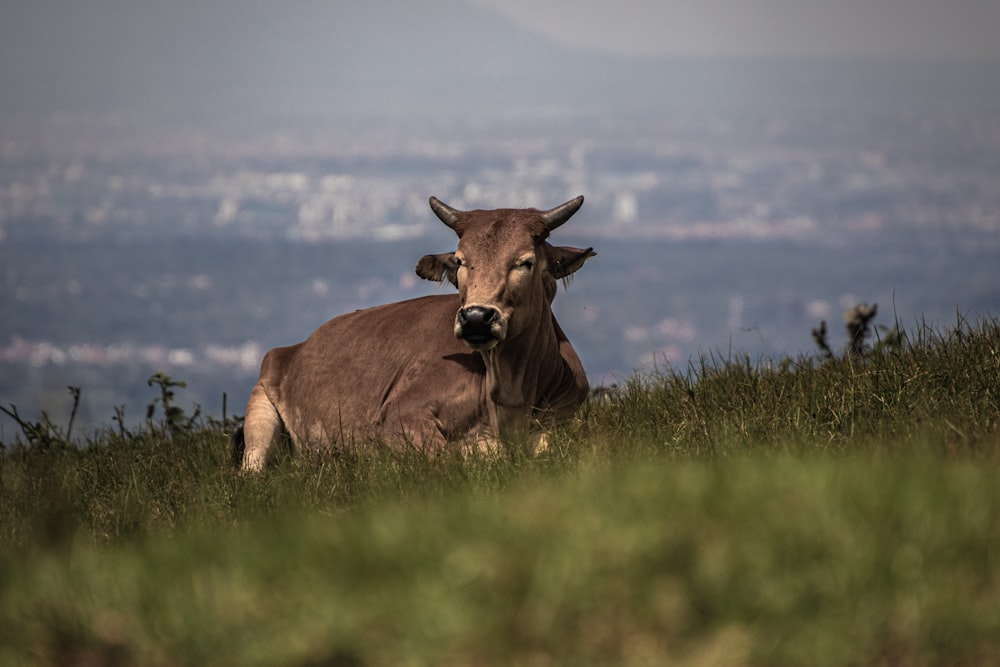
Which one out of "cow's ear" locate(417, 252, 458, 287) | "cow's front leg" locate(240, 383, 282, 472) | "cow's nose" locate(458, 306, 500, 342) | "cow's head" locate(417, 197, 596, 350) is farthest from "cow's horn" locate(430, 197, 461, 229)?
"cow's front leg" locate(240, 383, 282, 472)

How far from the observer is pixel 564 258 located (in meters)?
9.99

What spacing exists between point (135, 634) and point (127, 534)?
109 inches

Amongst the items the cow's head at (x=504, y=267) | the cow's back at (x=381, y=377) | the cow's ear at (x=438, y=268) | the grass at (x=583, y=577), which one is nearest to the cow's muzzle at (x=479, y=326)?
the cow's head at (x=504, y=267)

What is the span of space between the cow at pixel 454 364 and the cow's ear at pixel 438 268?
0.01 m

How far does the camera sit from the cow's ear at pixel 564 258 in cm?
998

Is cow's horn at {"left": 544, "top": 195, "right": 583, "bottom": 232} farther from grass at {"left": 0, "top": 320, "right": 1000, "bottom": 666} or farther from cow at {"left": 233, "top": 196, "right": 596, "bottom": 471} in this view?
grass at {"left": 0, "top": 320, "right": 1000, "bottom": 666}

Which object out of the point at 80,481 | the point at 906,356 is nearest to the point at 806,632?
the point at 906,356

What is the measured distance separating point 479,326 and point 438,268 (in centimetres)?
150

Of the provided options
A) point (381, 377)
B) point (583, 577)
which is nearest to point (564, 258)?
point (381, 377)

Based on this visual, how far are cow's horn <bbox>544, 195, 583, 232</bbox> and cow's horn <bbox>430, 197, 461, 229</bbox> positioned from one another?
681 mm

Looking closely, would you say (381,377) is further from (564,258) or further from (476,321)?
(476,321)

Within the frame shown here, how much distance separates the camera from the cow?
9.45m

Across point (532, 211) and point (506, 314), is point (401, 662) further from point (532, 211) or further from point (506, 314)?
point (532, 211)

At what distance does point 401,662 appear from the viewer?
4891mm
